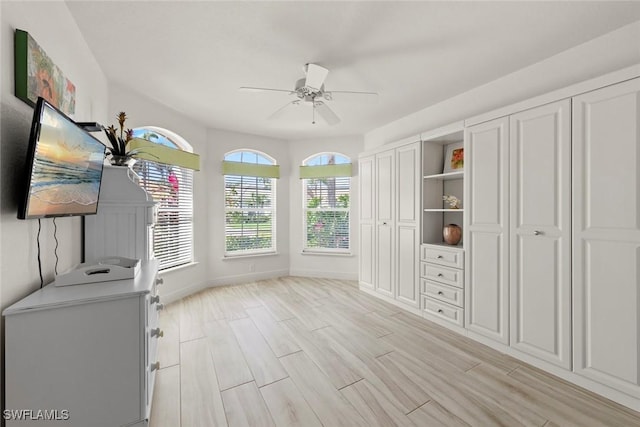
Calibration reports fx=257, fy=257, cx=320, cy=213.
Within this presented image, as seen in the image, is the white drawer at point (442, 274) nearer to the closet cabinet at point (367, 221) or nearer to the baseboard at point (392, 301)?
the baseboard at point (392, 301)

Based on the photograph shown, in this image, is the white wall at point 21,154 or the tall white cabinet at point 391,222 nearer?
the white wall at point 21,154

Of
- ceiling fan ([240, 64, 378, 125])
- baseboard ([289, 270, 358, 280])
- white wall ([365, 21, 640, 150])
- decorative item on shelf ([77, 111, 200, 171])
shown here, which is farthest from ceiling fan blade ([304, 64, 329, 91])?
baseboard ([289, 270, 358, 280])

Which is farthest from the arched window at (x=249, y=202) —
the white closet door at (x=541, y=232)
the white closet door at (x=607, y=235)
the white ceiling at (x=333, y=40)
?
the white closet door at (x=607, y=235)

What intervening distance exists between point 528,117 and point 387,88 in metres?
1.33

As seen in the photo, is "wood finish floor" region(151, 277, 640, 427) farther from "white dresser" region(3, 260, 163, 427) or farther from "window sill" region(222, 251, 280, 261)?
"window sill" region(222, 251, 280, 261)

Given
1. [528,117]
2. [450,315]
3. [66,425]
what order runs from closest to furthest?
[66,425] → [528,117] → [450,315]

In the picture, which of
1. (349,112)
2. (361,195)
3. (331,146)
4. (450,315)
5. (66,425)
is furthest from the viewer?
(331,146)

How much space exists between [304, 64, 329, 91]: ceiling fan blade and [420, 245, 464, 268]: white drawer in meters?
2.11

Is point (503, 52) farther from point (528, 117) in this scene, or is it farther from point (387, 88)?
point (387, 88)

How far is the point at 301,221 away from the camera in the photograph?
16.1 ft

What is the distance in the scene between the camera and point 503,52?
218cm

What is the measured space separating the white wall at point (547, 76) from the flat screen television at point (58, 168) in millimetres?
3417

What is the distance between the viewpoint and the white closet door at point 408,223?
3152 millimetres

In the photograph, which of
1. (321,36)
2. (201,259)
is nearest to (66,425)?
(321,36)
